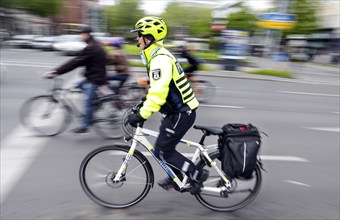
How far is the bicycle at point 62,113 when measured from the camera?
214 inches

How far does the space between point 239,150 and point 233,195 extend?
68 centimetres

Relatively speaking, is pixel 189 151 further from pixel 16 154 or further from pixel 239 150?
pixel 16 154

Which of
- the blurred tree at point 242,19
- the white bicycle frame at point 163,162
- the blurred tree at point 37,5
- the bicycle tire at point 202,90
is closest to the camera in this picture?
the white bicycle frame at point 163,162

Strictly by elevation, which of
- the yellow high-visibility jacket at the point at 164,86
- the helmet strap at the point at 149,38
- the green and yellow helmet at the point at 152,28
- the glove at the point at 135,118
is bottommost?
the glove at the point at 135,118

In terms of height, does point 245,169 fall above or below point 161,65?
below

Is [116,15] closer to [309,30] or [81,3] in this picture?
[81,3]

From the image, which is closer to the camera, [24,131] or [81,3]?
[24,131]

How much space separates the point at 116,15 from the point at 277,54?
4544 cm

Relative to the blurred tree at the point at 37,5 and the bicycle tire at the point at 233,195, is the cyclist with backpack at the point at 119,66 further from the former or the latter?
the blurred tree at the point at 37,5

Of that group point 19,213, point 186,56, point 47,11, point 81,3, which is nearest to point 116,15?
point 81,3

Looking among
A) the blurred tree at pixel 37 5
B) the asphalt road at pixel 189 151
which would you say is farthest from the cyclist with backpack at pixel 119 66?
the blurred tree at pixel 37 5

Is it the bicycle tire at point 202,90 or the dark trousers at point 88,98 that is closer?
the dark trousers at point 88,98

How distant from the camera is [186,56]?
842 centimetres

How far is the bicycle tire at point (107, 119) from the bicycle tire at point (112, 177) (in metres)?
2.18
